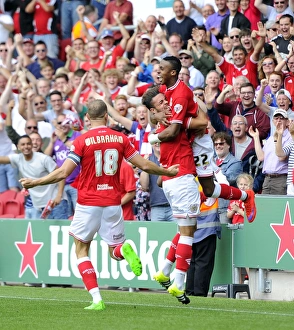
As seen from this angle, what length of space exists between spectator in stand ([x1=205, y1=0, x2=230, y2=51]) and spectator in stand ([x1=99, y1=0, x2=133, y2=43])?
2.65 metres

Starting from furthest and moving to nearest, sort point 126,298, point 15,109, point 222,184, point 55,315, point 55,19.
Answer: point 55,19 < point 15,109 < point 126,298 < point 222,184 < point 55,315

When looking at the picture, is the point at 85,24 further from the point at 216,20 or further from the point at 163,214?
the point at 163,214

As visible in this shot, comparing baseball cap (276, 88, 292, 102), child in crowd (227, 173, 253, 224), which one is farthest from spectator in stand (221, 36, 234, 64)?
child in crowd (227, 173, 253, 224)

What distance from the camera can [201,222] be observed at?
43.3 feet

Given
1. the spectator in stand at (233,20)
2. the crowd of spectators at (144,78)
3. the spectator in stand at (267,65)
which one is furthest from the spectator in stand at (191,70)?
the spectator in stand at (267,65)

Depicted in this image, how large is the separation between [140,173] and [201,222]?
2.79m

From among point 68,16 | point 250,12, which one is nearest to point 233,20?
point 250,12

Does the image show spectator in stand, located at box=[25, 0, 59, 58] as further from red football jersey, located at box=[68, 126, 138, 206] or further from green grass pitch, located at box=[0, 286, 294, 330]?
red football jersey, located at box=[68, 126, 138, 206]

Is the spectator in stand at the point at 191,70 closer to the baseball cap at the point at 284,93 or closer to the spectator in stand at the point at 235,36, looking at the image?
the spectator in stand at the point at 235,36

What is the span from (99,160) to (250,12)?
9.10 m

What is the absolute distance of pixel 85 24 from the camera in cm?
2270

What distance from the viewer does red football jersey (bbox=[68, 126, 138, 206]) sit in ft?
34.2

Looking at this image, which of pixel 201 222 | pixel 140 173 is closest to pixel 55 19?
pixel 140 173

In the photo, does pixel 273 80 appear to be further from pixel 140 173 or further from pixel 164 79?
pixel 164 79
